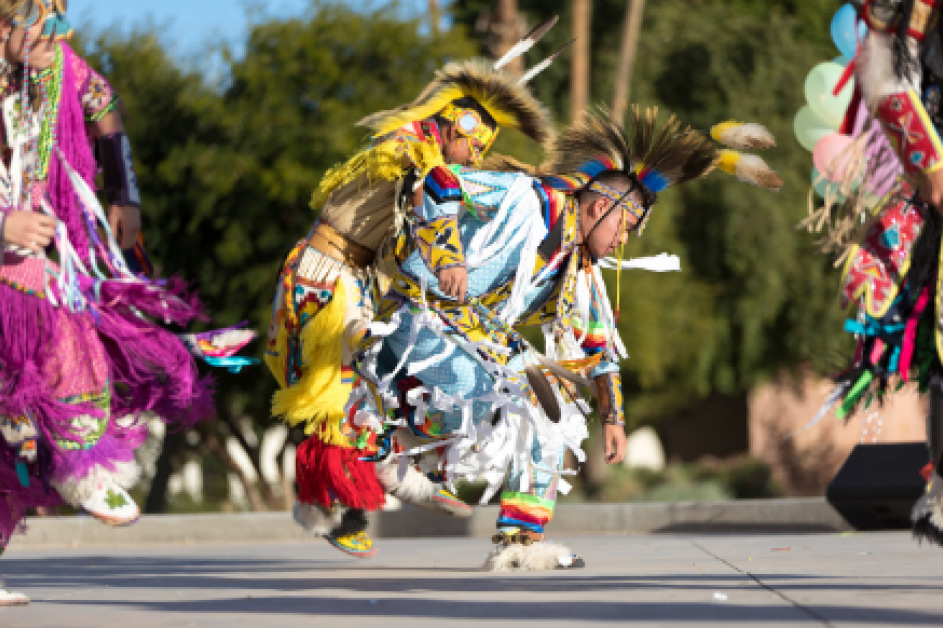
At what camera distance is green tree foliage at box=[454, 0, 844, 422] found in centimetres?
1764

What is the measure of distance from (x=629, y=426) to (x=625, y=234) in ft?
45.8

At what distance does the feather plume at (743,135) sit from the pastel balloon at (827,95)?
2391mm

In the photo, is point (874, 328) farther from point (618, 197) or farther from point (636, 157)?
point (636, 157)

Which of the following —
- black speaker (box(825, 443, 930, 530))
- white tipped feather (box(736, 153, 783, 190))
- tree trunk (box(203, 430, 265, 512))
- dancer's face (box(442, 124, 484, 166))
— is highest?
white tipped feather (box(736, 153, 783, 190))

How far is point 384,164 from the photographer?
202 inches

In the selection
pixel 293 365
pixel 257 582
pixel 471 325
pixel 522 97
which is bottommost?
pixel 257 582

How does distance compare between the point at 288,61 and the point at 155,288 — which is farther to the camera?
the point at 288,61

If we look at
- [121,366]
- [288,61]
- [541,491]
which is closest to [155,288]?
[121,366]

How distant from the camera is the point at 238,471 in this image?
16.9 metres

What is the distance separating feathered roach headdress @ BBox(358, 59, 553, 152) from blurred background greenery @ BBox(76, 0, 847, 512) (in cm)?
521

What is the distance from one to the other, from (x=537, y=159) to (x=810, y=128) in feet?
24.9

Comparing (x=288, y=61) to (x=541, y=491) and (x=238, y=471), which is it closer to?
(x=238, y=471)

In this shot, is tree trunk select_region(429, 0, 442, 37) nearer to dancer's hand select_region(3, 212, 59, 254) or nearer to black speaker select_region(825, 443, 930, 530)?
black speaker select_region(825, 443, 930, 530)

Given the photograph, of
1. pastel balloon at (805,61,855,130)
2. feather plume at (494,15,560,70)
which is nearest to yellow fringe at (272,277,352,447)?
feather plume at (494,15,560,70)
